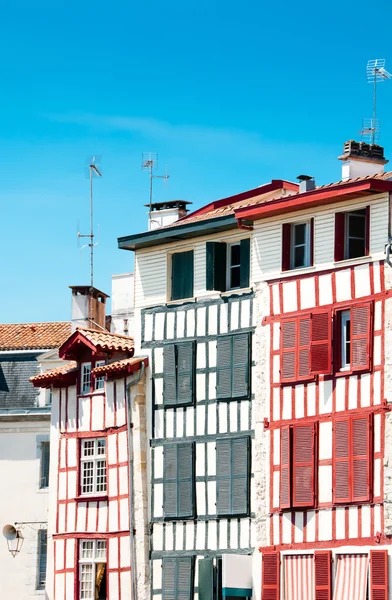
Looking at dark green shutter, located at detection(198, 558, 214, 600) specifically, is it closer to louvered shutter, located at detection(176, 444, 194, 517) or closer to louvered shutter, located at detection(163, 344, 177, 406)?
louvered shutter, located at detection(176, 444, 194, 517)

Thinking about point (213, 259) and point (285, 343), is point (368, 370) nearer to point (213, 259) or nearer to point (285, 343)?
point (285, 343)

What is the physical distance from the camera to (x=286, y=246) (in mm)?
44219

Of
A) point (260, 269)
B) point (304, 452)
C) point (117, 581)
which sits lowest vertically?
point (117, 581)

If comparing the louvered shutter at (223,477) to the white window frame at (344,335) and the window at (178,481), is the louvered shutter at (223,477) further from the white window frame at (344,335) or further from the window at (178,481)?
the white window frame at (344,335)

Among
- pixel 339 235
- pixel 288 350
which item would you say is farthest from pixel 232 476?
pixel 339 235

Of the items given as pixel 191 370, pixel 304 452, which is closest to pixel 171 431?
pixel 191 370

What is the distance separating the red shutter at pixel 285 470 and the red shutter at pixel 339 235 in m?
4.14

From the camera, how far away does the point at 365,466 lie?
1622 inches

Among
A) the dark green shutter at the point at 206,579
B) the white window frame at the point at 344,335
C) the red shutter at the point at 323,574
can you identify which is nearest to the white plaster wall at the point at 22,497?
the dark green shutter at the point at 206,579

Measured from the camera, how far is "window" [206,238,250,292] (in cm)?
4553

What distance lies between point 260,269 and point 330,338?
3228 mm

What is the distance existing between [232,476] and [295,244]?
5679 mm

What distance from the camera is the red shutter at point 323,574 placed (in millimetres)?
41644

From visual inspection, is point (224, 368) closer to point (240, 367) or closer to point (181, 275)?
point (240, 367)
